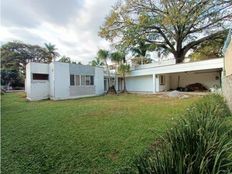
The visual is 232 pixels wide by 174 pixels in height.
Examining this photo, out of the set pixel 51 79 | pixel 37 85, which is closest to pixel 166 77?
pixel 51 79

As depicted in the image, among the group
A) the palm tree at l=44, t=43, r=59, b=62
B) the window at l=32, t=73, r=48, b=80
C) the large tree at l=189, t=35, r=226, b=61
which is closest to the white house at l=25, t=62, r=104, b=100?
the window at l=32, t=73, r=48, b=80

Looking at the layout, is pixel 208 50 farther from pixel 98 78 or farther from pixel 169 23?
pixel 98 78

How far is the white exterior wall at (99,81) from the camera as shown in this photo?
2305 cm

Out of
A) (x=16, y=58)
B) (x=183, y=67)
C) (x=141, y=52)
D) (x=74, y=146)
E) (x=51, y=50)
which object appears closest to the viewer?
(x=74, y=146)

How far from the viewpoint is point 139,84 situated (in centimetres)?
2680

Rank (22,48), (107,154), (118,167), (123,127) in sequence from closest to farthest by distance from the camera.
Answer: (118,167)
(107,154)
(123,127)
(22,48)

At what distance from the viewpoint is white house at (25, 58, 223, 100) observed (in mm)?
18469

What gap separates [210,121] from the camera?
2994mm

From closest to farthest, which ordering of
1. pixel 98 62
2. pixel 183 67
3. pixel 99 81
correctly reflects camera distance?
pixel 183 67
pixel 99 81
pixel 98 62

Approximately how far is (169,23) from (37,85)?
14.6 m

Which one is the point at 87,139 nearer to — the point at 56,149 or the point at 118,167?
the point at 56,149

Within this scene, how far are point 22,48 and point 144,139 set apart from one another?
→ 4852cm

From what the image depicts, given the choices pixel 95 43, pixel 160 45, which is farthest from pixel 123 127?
pixel 95 43

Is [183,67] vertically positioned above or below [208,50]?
below
